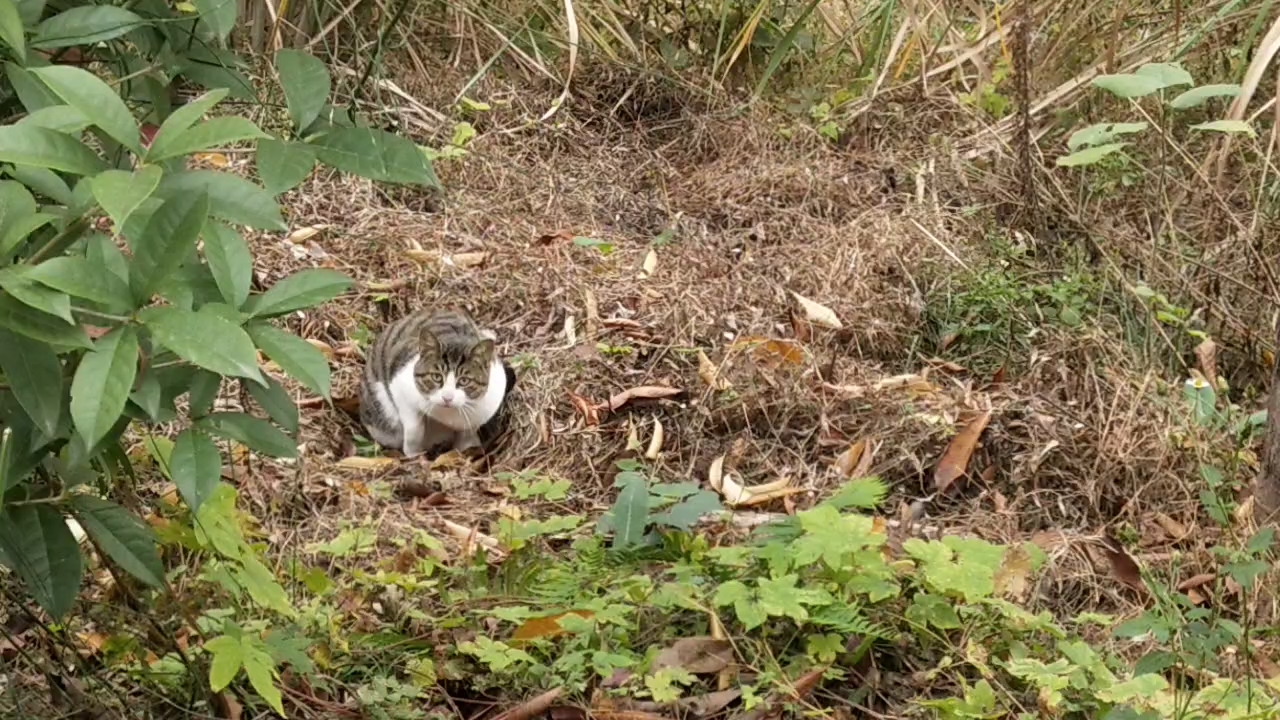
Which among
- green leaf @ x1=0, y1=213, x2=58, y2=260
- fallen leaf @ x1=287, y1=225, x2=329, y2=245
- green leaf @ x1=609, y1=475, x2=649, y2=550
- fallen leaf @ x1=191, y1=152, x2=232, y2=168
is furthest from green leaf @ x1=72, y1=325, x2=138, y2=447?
fallen leaf @ x1=191, y1=152, x2=232, y2=168

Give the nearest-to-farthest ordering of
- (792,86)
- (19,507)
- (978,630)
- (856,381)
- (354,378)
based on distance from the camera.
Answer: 1. (19,507)
2. (978,630)
3. (856,381)
4. (354,378)
5. (792,86)

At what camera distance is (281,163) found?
1726 millimetres

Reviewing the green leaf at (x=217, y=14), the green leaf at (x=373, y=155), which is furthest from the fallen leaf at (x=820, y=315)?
the green leaf at (x=217, y=14)

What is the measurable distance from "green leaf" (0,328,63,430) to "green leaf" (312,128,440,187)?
41 cm

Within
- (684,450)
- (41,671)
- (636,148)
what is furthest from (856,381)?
(41,671)

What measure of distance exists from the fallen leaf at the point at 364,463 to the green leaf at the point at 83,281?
2.30 metres

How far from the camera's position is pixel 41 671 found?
2498 millimetres

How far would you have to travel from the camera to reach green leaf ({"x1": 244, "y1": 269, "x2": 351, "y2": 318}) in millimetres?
1875

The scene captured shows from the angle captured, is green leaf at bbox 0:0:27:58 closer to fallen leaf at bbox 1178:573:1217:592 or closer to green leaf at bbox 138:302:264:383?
green leaf at bbox 138:302:264:383

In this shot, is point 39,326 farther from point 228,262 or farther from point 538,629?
point 538,629

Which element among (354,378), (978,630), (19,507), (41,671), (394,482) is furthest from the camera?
(354,378)

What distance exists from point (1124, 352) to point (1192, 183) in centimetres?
92

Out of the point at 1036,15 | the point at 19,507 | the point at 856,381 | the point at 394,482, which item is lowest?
the point at 394,482

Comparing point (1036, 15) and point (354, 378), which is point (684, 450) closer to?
point (354, 378)
